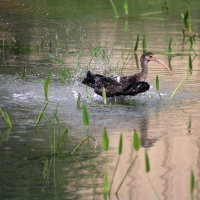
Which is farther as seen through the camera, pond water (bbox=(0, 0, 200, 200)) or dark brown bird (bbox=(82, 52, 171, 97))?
dark brown bird (bbox=(82, 52, 171, 97))

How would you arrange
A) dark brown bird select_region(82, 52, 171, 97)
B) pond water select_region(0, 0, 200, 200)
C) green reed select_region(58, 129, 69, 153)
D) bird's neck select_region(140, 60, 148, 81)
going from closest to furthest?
1. pond water select_region(0, 0, 200, 200)
2. green reed select_region(58, 129, 69, 153)
3. dark brown bird select_region(82, 52, 171, 97)
4. bird's neck select_region(140, 60, 148, 81)

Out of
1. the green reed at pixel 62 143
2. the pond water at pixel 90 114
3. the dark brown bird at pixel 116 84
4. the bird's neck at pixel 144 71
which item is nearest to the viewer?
the pond water at pixel 90 114

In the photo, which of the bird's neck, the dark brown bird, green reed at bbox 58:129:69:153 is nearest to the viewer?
green reed at bbox 58:129:69:153

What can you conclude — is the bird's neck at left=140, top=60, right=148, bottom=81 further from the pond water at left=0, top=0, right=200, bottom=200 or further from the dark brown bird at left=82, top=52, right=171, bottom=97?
the pond water at left=0, top=0, right=200, bottom=200

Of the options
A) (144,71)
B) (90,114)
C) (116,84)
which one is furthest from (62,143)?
(144,71)

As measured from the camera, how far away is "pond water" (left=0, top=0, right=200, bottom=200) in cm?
654

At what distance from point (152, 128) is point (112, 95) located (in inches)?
73.9

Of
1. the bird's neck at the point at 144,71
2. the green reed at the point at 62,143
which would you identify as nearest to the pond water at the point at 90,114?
the green reed at the point at 62,143

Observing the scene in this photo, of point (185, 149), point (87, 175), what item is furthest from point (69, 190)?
point (185, 149)

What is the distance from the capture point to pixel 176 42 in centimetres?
1533

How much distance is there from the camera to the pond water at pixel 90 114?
654 centimetres

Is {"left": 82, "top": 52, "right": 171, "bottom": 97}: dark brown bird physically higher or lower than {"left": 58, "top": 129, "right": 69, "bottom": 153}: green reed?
higher

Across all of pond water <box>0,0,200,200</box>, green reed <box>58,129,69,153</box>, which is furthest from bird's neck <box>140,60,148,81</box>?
green reed <box>58,129,69,153</box>

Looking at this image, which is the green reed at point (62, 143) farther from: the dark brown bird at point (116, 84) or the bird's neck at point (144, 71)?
the bird's neck at point (144, 71)
